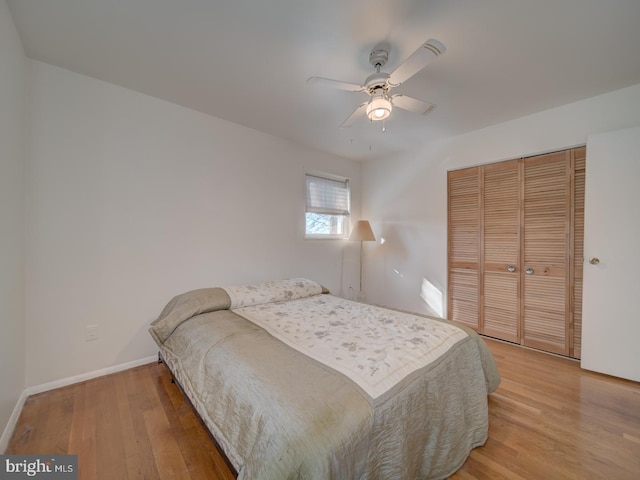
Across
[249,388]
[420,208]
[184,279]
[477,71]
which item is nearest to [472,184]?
[420,208]

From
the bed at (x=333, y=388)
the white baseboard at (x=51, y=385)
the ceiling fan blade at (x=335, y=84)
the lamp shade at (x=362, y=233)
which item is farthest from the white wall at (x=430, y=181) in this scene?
the white baseboard at (x=51, y=385)

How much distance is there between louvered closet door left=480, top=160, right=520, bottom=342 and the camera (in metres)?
2.74

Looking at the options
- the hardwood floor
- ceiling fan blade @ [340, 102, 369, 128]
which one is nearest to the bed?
the hardwood floor

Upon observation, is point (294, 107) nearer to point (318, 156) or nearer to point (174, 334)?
point (318, 156)

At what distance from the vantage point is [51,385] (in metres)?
1.88

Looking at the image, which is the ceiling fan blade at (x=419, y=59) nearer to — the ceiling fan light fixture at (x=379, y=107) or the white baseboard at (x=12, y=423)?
the ceiling fan light fixture at (x=379, y=107)

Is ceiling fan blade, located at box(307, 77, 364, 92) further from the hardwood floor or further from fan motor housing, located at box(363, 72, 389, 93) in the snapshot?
the hardwood floor

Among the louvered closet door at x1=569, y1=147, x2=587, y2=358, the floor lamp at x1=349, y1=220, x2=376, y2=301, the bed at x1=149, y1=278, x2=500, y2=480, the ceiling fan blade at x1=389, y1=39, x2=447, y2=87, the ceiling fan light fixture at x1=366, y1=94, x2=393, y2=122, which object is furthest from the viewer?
the floor lamp at x1=349, y1=220, x2=376, y2=301

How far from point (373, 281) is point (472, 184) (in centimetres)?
195

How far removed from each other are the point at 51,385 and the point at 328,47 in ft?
10.3

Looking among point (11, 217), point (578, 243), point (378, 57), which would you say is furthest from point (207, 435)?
point (578, 243)

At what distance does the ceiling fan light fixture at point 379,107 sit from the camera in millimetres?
1646

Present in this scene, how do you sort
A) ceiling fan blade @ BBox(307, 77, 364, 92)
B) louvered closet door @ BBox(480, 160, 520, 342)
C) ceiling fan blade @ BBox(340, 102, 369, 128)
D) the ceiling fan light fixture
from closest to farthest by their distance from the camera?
ceiling fan blade @ BBox(307, 77, 364, 92) → the ceiling fan light fixture → ceiling fan blade @ BBox(340, 102, 369, 128) → louvered closet door @ BBox(480, 160, 520, 342)

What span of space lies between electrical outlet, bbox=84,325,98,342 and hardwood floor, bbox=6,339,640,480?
33 centimetres
